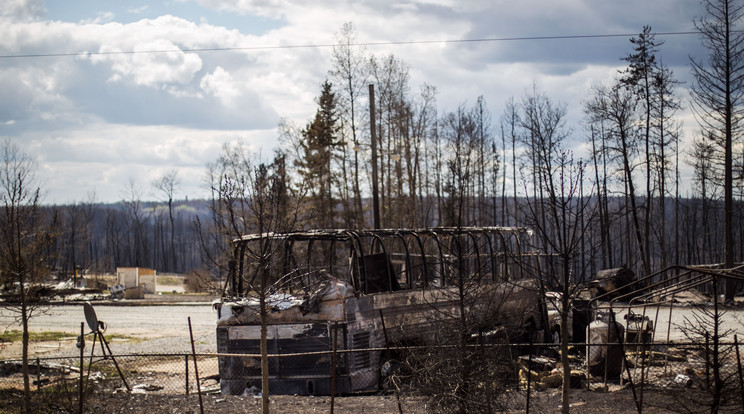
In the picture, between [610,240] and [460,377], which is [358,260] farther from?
[610,240]

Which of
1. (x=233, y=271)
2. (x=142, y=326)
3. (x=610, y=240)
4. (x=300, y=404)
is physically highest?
(x=233, y=271)

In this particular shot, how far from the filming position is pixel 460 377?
355 inches

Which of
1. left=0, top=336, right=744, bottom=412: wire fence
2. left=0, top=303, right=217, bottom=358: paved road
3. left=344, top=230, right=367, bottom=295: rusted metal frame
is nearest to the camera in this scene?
left=0, top=336, right=744, bottom=412: wire fence

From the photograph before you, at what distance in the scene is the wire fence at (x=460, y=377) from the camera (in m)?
9.06

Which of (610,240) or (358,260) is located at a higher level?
(358,260)

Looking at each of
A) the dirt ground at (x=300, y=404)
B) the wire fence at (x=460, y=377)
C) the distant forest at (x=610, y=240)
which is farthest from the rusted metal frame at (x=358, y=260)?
the distant forest at (x=610, y=240)

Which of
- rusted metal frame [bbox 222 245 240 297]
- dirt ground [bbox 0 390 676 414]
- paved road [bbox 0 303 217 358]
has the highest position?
rusted metal frame [bbox 222 245 240 297]

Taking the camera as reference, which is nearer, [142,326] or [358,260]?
[358,260]

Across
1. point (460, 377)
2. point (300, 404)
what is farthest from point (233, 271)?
point (460, 377)

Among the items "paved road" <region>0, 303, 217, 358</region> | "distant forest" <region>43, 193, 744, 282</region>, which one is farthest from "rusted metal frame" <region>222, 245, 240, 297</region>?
"paved road" <region>0, 303, 217, 358</region>

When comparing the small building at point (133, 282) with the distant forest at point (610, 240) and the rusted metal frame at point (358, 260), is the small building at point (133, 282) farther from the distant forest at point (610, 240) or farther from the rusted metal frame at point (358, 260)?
the rusted metal frame at point (358, 260)

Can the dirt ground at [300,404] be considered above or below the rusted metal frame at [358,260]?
below

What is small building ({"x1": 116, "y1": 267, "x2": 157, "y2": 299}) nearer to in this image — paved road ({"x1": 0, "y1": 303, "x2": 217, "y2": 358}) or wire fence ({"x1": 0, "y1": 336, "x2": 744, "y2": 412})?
paved road ({"x1": 0, "y1": 303, "x2": 217, "y2": 358})

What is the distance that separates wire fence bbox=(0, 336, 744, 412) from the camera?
357 inches
